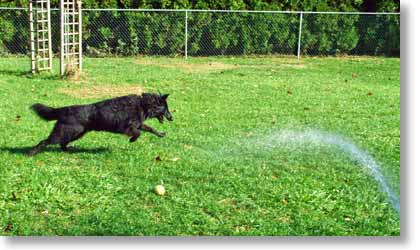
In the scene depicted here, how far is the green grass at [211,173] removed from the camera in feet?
15.6

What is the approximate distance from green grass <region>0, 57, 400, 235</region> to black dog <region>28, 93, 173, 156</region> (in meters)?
0.22

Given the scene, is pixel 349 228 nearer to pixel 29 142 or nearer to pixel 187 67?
pixel 29 142

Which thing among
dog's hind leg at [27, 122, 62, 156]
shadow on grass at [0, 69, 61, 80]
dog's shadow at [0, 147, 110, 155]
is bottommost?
dog's shadow at [0, 147, 110, 155]

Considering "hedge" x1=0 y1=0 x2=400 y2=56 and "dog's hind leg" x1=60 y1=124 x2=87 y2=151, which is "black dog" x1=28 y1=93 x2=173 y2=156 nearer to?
"dog's hind leg" x1=60 y1=124 x2=87 y2=151

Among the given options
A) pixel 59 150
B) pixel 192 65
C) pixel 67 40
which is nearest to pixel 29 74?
pixel 67 40

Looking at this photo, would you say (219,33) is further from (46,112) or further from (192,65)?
(46,112)

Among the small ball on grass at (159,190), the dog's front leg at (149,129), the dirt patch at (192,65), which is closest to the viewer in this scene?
the small ball on grass at (159,190)

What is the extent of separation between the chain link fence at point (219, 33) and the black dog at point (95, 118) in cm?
1091

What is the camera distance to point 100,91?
1148cm

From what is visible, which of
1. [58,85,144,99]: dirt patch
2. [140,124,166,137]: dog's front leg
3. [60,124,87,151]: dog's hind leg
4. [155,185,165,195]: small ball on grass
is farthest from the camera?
[58,85,144,99]: dirt patch

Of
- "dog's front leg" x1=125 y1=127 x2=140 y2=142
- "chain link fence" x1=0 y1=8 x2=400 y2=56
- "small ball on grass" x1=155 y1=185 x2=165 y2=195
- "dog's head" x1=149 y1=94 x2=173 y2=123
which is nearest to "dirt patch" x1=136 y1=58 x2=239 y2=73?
"chain link fence" x1=0 y1=8 x2=400 y2=56

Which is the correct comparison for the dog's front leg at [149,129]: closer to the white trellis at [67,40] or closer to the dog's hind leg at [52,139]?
the dog's hind leg at [52,139]

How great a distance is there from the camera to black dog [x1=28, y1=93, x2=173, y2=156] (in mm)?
6492

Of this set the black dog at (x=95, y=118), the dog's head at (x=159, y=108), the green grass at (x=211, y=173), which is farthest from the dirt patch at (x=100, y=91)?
the black dog at (x=95, y=118)
